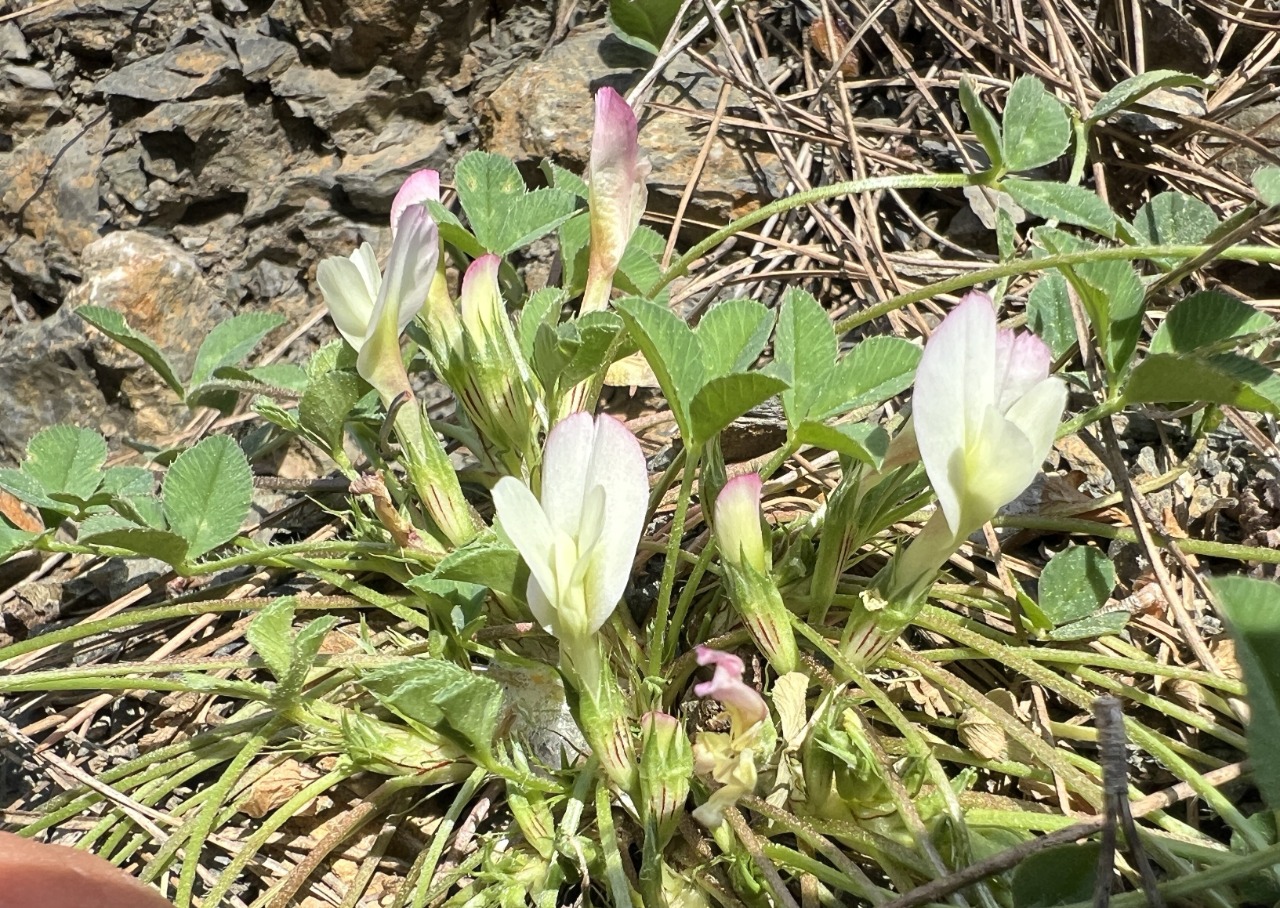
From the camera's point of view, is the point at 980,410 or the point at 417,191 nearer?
the point at 980,410

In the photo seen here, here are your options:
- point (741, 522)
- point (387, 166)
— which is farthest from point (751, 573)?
point (387, 166)

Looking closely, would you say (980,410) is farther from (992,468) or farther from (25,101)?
(25,101)

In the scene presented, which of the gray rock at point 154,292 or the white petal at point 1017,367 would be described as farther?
the gray rock at point 154,292

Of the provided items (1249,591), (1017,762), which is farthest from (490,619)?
(1249,591)

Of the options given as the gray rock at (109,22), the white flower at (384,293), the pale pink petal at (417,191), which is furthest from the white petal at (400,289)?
the gray rock at (109,22)

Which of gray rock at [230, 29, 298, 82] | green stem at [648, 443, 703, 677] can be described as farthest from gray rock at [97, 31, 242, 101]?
green stem at [648, 443, 703, 677]

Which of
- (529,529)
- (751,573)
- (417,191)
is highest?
(417,191)

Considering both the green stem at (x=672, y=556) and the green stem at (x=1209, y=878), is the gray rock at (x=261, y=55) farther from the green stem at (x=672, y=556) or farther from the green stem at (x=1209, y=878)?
the green stem at (x=1209, y=878)
